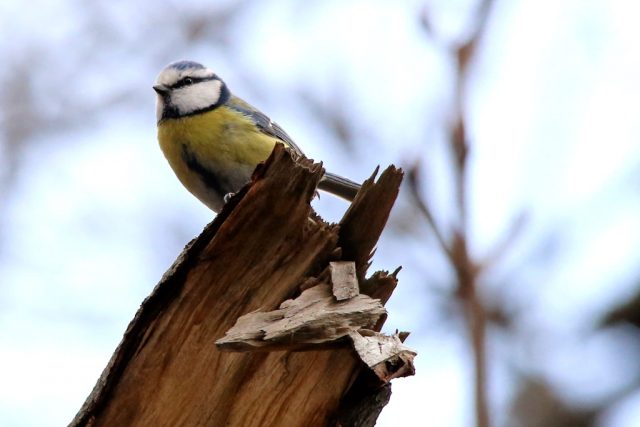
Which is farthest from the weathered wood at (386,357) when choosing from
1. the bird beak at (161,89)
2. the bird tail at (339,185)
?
the bird beak at (161,89)

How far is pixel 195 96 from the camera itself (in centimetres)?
433

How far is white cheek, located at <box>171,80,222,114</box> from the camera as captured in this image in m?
4.22

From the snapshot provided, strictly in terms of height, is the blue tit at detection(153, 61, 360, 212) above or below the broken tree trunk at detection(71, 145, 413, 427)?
above

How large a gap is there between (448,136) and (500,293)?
1162 mm

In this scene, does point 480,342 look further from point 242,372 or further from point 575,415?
point 575,415

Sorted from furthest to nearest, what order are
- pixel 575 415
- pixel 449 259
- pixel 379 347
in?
pixel 575 415 → pixel 449 259 → pixel 379 347

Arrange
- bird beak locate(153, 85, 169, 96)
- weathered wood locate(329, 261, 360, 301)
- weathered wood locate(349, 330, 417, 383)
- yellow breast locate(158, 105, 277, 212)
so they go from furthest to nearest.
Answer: bird beak locate(153, 85, 169, 96) → yellow breast locate(158, 105, 277, 212) → weathered wood locate(329, 261, 360, 301) → weathered wood locate(349, 330, 417, 383)

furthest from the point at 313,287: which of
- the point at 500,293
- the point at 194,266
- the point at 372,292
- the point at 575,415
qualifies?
the point at 575,415

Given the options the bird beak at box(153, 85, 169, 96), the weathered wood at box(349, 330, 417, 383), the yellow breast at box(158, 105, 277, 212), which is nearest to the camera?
the weathered wood at box(349, 330, 417, 383)

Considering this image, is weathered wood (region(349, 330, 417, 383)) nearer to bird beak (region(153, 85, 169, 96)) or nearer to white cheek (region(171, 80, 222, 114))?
white cheek (region(171, 80, 222, 114))

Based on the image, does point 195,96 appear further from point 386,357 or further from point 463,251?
point 386,357

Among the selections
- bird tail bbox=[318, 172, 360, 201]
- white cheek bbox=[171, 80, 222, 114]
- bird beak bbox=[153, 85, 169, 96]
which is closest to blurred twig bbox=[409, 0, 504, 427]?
bird tail bbox=[318, 172, 360, 201]

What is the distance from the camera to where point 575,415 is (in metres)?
3.68

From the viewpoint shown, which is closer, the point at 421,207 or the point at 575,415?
the point at 421,207
